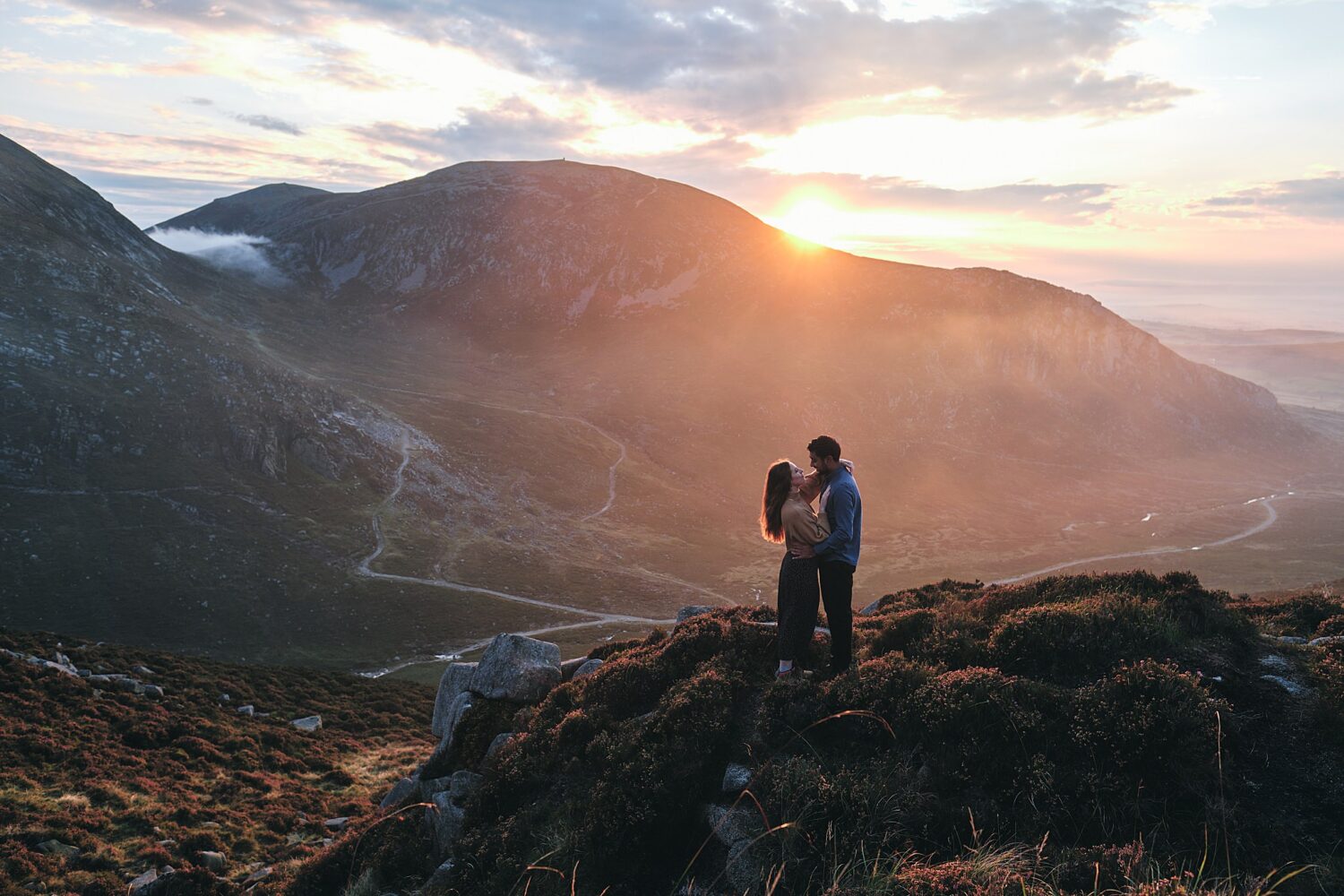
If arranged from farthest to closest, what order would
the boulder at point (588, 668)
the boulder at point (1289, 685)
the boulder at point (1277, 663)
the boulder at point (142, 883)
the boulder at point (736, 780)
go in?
the boulder at point (588, 668)
the boulder at point (142, 883)
the boulder at point (1277, 663)
the boulder at point (736, 780)
the boulder at point (1289, 685)

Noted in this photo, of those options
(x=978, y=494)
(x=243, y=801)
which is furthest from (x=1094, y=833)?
(x=978, y=494)

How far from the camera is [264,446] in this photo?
98438 millimetres

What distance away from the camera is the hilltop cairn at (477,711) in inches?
643

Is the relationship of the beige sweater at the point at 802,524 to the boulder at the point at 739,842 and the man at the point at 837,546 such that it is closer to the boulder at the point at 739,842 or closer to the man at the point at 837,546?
the man at the point at 837,546

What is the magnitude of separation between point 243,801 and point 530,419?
12003 centimetres

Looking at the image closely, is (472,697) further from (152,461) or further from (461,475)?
(461,475)

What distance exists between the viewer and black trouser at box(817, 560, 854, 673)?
1302 cm

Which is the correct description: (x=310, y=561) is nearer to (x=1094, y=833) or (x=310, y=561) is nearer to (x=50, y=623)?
(x=50, y=623)

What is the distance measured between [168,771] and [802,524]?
26851 mm

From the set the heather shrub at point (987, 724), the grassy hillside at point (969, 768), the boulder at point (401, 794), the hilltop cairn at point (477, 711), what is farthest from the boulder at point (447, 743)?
the heather shrub at point (987, 724)

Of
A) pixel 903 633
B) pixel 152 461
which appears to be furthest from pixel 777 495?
pixel 152 461

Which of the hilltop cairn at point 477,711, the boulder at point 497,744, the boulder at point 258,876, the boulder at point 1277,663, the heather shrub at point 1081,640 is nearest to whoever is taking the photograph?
the boulder at point 1277,663

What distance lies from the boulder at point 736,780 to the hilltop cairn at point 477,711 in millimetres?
6756

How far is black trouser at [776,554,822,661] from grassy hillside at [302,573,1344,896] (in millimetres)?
954
